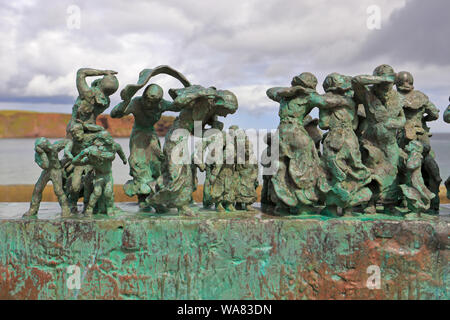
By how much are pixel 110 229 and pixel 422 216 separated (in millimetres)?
3118

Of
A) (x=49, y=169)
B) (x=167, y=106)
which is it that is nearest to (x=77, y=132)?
(x=49, y=169)

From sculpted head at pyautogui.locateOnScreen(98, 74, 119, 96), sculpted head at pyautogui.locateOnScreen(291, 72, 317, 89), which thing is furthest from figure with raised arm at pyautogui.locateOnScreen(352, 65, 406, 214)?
sculpted head at pyautogui.locateOnScreen(98, 74, 119, 96)

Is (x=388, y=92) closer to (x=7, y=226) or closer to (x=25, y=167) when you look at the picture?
(x=7, y=226)

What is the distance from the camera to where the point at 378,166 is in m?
4.57

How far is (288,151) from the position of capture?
14.7 feet

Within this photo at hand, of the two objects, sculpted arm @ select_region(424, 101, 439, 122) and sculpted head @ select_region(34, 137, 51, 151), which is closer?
sculpted head @ select_region(34, 137, 51, 151)

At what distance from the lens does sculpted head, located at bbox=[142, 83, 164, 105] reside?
179 inches

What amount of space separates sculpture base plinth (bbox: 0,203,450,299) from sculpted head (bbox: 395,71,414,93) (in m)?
1.50

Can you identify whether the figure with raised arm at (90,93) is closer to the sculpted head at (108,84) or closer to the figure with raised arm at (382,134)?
the sculpted head at (108,84)

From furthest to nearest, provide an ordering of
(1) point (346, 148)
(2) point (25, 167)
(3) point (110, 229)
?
(2) point (25, 167) < (1) point (346, 148) < (3) point (110, 229)

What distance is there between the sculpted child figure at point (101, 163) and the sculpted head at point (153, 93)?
23.2 inches

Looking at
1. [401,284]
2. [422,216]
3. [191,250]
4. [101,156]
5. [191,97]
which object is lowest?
[401,284]

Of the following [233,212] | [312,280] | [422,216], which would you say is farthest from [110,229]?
[422,216]

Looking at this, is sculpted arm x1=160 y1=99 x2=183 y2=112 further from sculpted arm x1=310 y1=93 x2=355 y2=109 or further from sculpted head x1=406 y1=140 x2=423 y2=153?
sculpted head x1=406 y1=140 x2=423 y2=153
